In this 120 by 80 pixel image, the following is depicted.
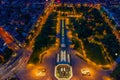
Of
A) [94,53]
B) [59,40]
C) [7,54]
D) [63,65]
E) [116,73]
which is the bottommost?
[116,73]

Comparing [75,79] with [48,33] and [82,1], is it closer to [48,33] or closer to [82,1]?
[48,33]

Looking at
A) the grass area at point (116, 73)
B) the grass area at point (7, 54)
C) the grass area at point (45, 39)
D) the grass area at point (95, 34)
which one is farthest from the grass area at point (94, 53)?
the grass area at point (7, 54)

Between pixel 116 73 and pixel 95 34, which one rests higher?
pixel 95 34

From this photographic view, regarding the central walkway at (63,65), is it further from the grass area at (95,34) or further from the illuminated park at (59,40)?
the grass area at (95,34)

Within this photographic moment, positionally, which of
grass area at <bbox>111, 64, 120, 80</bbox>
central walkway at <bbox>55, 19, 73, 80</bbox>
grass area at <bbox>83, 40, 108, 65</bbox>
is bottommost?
grass area at <bbox>111, 64, 120, 80</bbox>

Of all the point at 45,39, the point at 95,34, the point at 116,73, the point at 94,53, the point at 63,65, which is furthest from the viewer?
the point at 95,34

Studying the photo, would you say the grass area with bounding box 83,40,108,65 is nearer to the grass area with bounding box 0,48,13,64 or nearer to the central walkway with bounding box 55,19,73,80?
the central walkway with bounding box 55,19,73,80

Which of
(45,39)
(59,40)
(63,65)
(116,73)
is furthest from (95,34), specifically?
(63,65)

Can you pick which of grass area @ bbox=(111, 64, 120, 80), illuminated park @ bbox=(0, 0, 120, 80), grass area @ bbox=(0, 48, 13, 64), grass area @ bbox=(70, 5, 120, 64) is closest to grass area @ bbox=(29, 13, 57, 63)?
illuminated park @ bbox=(0, 0, 120, 80)

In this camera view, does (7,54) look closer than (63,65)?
No

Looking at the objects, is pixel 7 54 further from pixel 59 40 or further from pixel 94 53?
pixel 94 53
